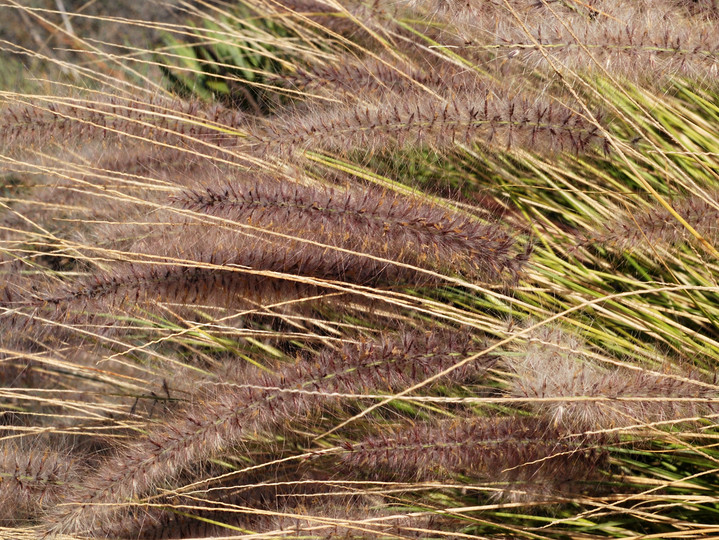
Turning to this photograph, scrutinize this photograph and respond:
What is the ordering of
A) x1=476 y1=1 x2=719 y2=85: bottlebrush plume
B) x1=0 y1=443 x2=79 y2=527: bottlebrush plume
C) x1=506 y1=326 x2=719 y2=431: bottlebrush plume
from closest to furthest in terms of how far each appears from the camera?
1. x1=506 y1=326 x2=719 y2=431: bottlebrush plume
2. x1=476 y1=1 x2=719 y2=85: bottlebrush plume
3. x1=0 y1=443 x2=79 y2=527: bottlebrush plume

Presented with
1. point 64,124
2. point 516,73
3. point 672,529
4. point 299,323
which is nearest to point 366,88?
point 516,73

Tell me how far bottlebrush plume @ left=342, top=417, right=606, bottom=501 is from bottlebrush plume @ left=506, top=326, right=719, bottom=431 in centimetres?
5

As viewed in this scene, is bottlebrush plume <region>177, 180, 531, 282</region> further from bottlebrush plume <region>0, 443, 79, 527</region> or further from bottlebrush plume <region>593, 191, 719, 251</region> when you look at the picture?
bottlebrush plume <region>0, 443, 79, 527</region>

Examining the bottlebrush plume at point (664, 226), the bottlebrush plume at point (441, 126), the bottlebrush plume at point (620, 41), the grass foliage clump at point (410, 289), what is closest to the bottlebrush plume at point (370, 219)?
the grass foliage clump at point (410, 289)

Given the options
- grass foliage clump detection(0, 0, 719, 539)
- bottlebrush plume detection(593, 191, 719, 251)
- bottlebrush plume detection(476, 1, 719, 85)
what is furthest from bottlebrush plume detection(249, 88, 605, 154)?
bottlebrush plume detection(593, 191, 719, 251)

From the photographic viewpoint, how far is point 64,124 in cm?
175

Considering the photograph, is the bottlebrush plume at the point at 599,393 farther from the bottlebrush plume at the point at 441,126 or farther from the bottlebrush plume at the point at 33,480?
the bottlebrush plume at the point at 33,480

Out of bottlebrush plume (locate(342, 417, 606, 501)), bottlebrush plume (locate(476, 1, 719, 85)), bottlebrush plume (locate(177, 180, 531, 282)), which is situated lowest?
bottlebrush plume (locate(342, 417, 606, 501))

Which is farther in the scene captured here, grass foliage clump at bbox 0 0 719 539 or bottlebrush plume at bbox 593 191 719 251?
bottlebrush plume at bbox 593 191 719 251

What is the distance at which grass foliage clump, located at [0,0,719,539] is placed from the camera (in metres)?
1.39

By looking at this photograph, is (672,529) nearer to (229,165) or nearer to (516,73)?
(516,73)

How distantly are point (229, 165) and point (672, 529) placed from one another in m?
1.48

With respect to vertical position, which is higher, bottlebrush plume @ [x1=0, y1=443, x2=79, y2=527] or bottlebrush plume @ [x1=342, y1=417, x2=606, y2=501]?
bottlebrush plume @ [x1=342, y1=417, x2=606, y2=501]

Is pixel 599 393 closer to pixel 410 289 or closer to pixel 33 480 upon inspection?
pixel 410 289
